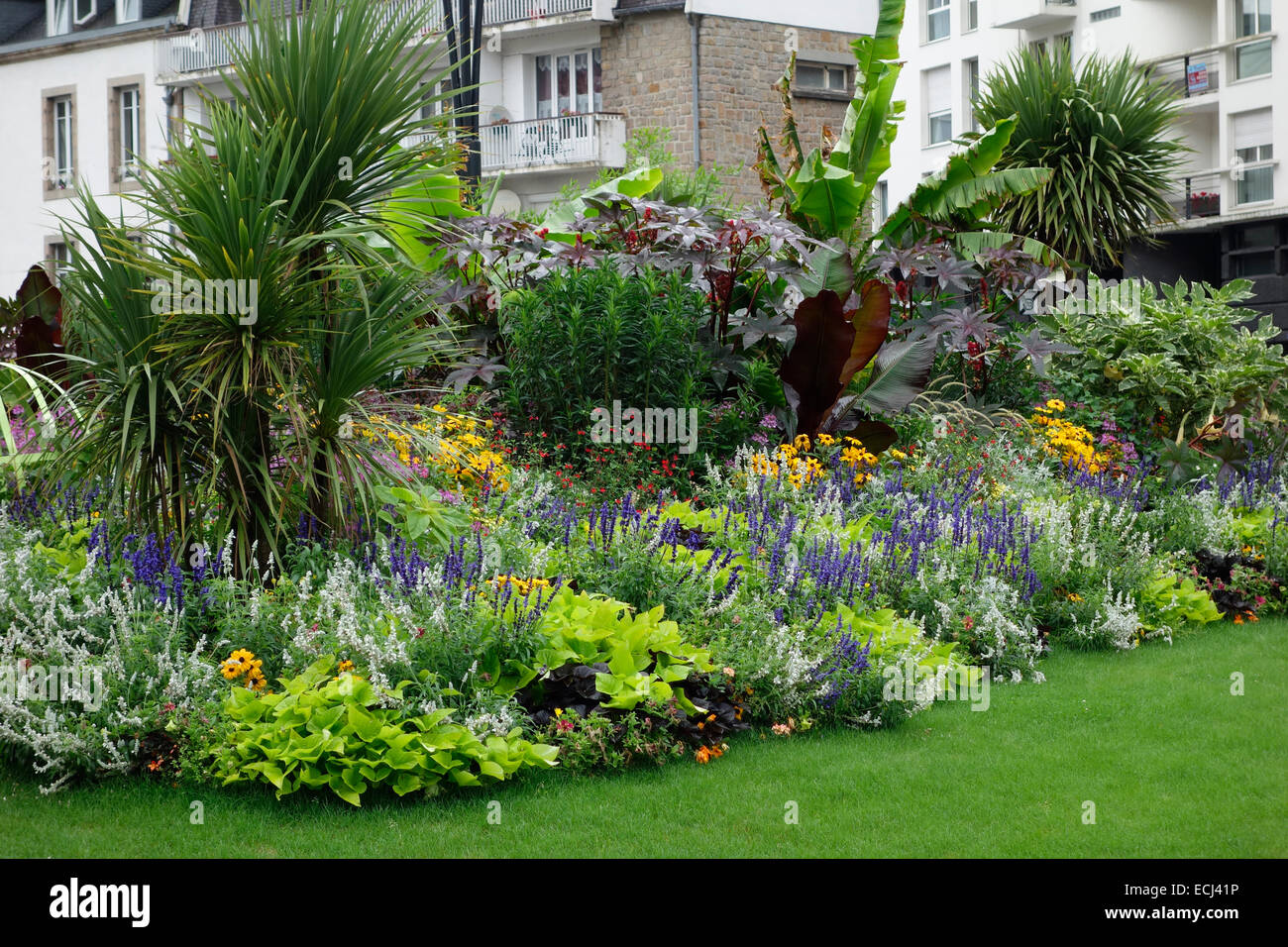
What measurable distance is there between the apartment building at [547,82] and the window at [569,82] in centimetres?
3

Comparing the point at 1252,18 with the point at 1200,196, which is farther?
the point at 1200,196

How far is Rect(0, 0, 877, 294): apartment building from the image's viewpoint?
29.0 m

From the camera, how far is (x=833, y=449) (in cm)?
945

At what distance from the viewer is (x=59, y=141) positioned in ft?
119

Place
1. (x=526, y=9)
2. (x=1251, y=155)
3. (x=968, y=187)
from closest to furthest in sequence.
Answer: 1. (x=968, y=187)
2. (x=526, y=9)
3. (x=1251, y=155)

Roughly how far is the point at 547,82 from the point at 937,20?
12.1m

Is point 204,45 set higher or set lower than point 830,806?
higher

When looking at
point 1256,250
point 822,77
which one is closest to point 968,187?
point 822,77

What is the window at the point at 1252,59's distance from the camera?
102ft

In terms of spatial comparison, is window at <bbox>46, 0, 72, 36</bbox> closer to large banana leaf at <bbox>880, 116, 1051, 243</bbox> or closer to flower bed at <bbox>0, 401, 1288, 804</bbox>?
large banana leaf at <bbox>880, 116, 1051, 243</bbox>

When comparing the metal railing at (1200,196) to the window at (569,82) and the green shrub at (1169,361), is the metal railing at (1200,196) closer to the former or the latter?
the window at (569,82)

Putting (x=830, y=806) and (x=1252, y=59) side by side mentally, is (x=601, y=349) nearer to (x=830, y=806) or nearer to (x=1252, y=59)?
(x=830, y=806)
